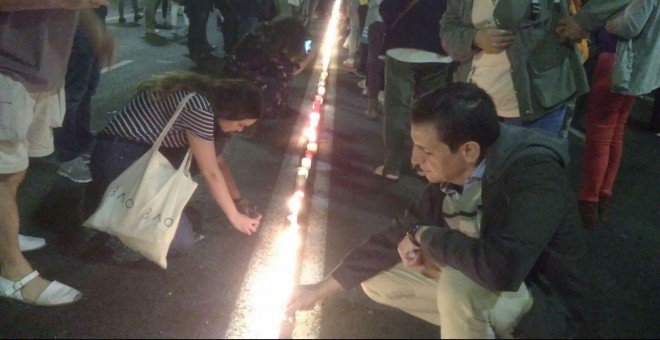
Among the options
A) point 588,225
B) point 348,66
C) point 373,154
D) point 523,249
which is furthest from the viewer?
point 348,66

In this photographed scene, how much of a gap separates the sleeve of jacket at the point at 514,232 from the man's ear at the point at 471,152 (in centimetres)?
13

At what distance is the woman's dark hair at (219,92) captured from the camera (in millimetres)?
3406

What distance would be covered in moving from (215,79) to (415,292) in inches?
62.9

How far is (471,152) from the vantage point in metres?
2.22

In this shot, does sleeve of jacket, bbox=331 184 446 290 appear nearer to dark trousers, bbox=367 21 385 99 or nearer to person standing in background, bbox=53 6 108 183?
person standing in background, bbox=53 6 108 183

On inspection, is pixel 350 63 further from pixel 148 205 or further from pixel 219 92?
pixel 148 205

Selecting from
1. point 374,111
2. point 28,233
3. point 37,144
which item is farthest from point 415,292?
point 374,111

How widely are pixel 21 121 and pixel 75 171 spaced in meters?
1.87

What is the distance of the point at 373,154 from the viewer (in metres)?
6.33

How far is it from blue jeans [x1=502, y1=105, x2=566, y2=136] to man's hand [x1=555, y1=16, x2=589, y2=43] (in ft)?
1.34

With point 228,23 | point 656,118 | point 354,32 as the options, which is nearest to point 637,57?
point 656,118

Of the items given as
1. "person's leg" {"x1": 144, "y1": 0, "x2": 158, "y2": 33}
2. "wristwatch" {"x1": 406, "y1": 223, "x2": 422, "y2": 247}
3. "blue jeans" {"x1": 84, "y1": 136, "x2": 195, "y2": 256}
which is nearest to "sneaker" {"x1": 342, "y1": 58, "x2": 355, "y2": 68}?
"person's leg" {"x1": 144, "y1": 0, "x2": 158, "y2": 33}

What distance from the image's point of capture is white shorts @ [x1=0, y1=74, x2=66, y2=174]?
9.59 ft

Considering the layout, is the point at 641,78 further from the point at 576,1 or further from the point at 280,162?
the point at 280,162
